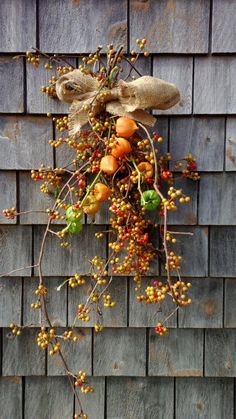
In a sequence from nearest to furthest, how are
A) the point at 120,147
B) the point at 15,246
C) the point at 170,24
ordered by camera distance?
the point at 120,147 < the point at 170,24 < the point at 15,246

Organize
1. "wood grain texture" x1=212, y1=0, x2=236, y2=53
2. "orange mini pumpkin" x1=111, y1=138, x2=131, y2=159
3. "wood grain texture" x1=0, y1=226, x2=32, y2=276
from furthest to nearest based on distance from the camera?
1. "wood grain texture" x1=0, y1=226, x2=32, y2=276
2. "wood grain texture" x1=212, y1=0, x2=236, y2=53
3. "orange mini pumpkin" x1=111, y1=138, x2=131, y2=159

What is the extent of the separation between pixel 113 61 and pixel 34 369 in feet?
3.79

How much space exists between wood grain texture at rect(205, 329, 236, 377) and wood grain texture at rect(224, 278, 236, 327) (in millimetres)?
50

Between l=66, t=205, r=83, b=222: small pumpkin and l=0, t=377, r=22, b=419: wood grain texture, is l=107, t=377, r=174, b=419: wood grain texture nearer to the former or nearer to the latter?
l=0, t=377, r=22, b=419: wood grain texture

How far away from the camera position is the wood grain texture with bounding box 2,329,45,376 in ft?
4.84

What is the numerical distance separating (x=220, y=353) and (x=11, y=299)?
32.3 inches

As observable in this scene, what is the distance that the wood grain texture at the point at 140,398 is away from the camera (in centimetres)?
150

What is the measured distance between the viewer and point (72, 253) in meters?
1.42

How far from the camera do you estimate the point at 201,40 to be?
132cm

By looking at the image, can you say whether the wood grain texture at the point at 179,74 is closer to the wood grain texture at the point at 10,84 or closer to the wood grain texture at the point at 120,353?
the wood grain texture at the point at 10,84

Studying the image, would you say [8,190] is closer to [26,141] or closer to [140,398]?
[26,141]

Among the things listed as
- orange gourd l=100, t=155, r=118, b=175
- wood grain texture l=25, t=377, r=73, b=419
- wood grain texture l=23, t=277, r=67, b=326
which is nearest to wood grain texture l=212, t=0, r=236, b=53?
orange gourd l=100, t=155, r=118, b=175

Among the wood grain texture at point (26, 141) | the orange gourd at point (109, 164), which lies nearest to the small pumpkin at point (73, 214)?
the orange gourd at point (109, 164)

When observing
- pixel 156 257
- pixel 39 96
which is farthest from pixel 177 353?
pixel 39 96
